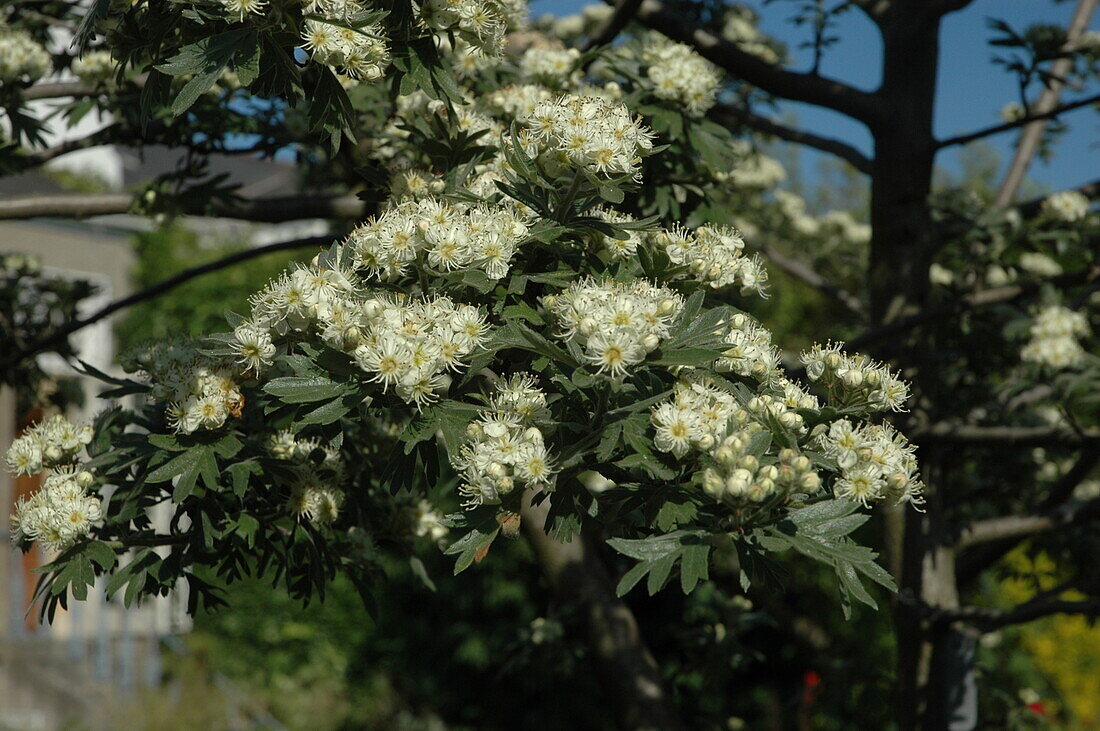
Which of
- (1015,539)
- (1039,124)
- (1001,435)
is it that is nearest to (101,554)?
(1001,435)

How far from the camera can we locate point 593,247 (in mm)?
2246

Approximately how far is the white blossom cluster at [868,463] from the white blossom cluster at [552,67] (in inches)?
66.1

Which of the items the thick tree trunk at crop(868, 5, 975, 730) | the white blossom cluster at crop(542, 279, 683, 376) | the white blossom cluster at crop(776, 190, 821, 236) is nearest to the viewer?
the white blossom cluster at crop(542, 279, 683, 376)

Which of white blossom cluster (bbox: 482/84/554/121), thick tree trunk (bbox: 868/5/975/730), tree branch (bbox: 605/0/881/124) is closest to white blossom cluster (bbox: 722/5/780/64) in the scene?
thick tree trunk (bbox: 868/5/975/730)

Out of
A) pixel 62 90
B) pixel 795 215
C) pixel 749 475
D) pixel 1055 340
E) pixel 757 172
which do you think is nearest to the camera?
pixel 749 475

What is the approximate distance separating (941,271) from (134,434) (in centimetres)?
494

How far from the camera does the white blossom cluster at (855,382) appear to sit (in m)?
2.06

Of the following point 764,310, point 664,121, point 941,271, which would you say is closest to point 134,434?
point 664,121

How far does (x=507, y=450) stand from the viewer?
1.83m

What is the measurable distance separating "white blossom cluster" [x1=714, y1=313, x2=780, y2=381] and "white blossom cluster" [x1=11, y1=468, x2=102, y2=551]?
1504mm

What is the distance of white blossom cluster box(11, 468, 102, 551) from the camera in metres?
2.32

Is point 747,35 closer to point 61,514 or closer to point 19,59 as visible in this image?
point 19,59

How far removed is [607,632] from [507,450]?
2.34 metres

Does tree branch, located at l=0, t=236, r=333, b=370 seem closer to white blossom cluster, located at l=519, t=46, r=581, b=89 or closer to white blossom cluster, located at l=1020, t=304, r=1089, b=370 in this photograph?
white blossom cluster, located at l=519, t=46, r=581, b=89
